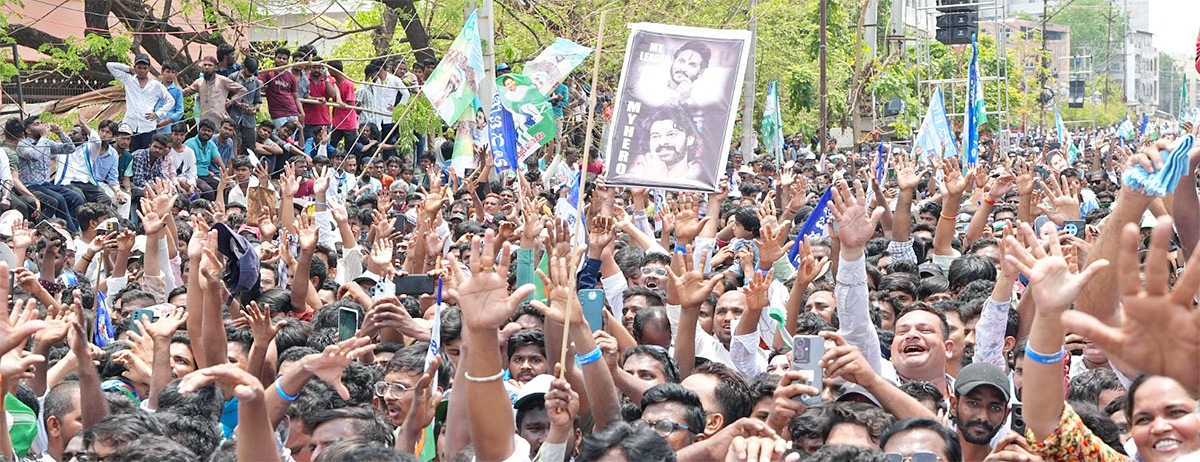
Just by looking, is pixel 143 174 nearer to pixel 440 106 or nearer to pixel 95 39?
pixel 95 39

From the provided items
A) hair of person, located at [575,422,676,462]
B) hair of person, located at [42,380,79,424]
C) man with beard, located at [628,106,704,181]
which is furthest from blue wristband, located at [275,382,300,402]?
man with beard, located at [628,106,704,181]

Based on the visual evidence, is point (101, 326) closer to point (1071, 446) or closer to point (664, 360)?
point (664, 360)

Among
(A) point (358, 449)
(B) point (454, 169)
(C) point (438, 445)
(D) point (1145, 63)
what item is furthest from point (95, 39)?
(D) point (1145, 63)

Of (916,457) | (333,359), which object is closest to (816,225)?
(333,359)

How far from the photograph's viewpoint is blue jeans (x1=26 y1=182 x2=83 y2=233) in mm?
12898

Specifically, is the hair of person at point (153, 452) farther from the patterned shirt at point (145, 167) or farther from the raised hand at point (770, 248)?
the patterned shirt at point (145, 167)

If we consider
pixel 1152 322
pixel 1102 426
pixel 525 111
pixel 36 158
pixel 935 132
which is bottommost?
pixel 1102 426

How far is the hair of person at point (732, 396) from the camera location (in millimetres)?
5012

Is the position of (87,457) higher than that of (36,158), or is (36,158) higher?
(36,158)

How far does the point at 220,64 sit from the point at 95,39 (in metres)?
1.29

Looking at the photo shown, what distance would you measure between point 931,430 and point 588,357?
1.23 meters

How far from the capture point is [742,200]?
14.4 metres

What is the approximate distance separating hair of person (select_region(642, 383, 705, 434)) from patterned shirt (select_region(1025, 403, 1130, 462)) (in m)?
1.24

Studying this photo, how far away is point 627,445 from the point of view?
13.3 feet
